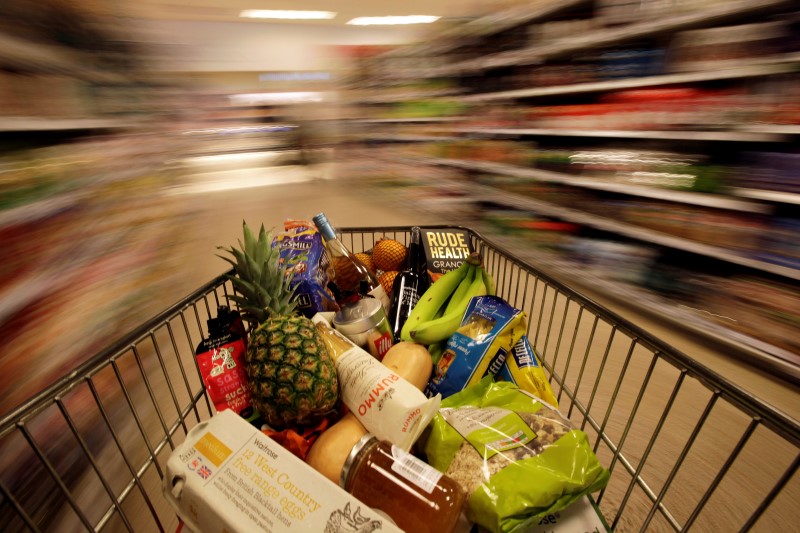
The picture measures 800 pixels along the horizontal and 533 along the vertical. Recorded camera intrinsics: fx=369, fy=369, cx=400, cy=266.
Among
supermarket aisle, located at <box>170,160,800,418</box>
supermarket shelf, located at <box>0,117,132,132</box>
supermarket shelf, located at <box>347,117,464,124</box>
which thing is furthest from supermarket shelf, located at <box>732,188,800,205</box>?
supermarket shelf, located at <box>0,117,132,132</box>

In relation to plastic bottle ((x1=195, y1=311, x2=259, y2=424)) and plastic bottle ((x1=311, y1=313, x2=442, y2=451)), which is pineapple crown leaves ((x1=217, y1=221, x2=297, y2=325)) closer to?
plastic bottle ((x1=195, y1=311, x2=259, y2=424))

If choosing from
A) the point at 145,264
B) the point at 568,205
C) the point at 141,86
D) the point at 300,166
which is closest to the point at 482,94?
the point at 568,205

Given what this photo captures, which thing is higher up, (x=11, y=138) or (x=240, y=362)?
(x=11, y=138)

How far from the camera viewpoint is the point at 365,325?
108cm

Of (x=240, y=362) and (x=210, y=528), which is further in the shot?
(x=240, y=362)

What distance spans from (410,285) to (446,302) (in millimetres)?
157

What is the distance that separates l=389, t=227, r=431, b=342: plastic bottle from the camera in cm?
137

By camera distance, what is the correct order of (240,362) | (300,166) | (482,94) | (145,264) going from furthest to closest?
(300,166) → (482,94) → (145,264) → (240,362)

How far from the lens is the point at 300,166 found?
10547 millimetres

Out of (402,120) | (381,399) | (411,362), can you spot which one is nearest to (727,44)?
(411,362)

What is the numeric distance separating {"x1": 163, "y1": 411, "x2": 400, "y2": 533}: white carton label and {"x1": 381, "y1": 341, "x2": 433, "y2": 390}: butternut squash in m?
0.44

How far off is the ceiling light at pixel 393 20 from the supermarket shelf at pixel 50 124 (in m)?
6.72

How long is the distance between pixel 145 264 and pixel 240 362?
1428 millimetres

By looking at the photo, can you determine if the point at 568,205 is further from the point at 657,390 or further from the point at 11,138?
the point at 11,138
